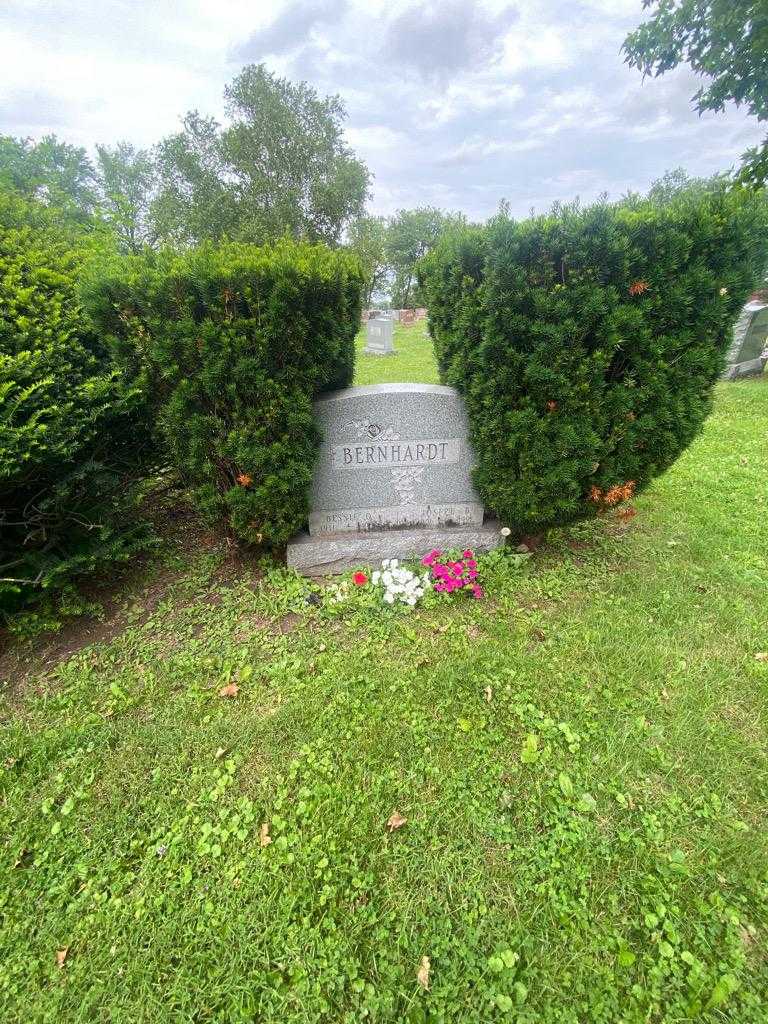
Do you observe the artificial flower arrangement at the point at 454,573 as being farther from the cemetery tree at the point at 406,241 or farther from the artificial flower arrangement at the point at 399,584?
the cemetery tree at the point at 406,241

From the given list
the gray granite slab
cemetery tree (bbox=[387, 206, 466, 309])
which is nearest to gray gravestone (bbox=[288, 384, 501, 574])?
the gray granite slab

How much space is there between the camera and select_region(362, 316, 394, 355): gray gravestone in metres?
13.5

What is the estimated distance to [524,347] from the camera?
8.41ft

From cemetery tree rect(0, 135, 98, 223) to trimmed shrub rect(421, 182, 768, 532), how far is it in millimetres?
3645

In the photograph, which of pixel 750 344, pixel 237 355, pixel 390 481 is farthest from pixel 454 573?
pixel 750 344

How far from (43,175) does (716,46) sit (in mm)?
9180

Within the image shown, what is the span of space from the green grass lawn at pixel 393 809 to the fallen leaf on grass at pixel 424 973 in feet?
0.04

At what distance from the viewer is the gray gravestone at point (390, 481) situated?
117 inches

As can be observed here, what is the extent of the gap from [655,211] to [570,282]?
0.57m

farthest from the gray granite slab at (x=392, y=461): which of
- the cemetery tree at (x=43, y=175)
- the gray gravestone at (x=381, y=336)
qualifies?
the gray gravestone at (x=381, y=336)

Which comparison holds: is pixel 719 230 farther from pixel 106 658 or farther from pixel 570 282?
pixel 106 658

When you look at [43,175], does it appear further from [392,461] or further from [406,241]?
Result: [406,241]

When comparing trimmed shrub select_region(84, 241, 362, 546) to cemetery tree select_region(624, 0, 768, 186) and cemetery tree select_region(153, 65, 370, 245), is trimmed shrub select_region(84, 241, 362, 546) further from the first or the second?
cemetery tree select_region(153, 65, 370, 245)

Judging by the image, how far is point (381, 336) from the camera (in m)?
13.7
